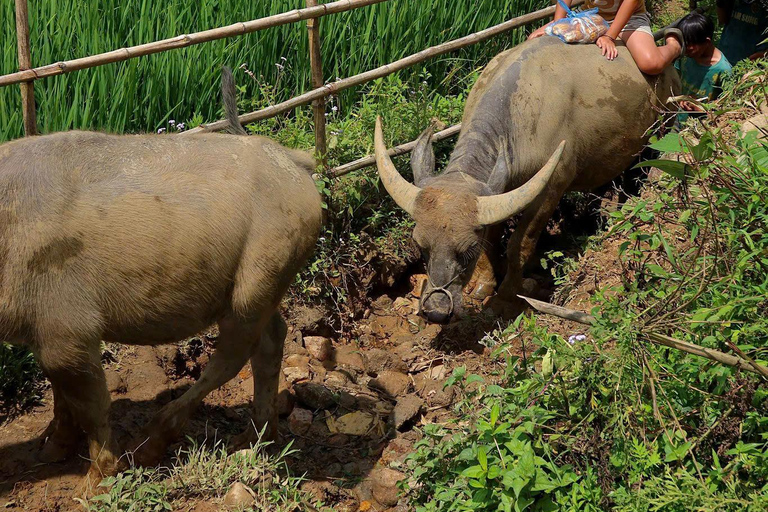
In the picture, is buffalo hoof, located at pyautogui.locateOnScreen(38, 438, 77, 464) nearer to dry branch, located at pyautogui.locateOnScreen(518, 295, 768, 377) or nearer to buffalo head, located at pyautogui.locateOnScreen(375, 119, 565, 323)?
buffalo head, located at pyautogui.locateOnScreen(375, 119, 565, 323)

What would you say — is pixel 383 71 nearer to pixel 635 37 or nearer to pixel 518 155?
pixel 518 155

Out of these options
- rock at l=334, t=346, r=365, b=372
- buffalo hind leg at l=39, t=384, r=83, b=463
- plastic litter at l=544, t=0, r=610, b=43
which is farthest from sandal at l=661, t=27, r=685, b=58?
buffalo hind leg at l=39, t=384, r=83, b=463

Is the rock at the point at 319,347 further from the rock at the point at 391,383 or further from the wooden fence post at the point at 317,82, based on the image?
the wooden fence post at the point at 317,82

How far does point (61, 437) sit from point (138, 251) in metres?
1.01

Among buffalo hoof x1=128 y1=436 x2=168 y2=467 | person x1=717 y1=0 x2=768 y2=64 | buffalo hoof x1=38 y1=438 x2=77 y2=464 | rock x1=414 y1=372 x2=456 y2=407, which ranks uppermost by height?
person x1=717 y1=0 x2=768 y2=64

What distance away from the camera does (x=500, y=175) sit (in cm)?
479

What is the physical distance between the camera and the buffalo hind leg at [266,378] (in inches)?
150

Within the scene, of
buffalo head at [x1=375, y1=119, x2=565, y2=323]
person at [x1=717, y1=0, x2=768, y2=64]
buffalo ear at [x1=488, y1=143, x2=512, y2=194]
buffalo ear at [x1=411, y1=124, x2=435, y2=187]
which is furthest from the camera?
person at [x1=717, y1=0, x2=768, y2=64]

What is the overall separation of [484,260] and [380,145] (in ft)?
4.24

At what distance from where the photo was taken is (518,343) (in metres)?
4.55

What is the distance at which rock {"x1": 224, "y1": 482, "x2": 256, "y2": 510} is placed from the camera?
3311 millimetres

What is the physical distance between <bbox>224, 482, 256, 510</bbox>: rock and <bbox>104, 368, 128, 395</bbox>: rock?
1.06 metres

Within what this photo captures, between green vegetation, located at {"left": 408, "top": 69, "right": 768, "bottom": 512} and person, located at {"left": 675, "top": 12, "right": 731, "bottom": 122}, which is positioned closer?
green vegetation, located at {"left": 408, "top": 69, "right": 768, "bottom": 512}

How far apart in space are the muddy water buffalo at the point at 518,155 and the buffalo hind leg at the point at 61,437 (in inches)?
73.7
